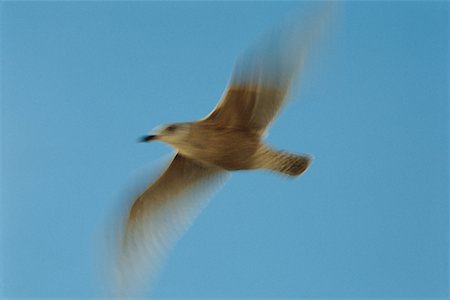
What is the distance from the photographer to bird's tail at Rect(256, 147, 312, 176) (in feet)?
10.5

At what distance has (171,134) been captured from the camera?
312 cm

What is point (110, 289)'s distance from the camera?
11.2 ft

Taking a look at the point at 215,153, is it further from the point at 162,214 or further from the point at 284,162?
the point at 162,214

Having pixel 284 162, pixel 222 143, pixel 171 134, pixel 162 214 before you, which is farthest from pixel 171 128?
pixel 162 214

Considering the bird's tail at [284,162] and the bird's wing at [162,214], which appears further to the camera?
the bird's wing at [162,214]

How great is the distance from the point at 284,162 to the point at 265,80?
1.53ft

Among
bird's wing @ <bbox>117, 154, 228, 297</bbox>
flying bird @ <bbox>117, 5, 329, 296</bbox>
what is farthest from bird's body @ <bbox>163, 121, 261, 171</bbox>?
bird's wing @ <bbox>117, 154, 228, 297</bbox>

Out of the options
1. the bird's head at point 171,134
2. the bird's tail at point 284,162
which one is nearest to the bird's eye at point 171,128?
the bird's head at point 171,134

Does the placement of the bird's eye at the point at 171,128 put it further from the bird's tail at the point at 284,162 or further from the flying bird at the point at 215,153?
the bird's tail at the point at 284,162

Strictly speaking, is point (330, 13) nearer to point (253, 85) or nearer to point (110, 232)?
point (253, 85)

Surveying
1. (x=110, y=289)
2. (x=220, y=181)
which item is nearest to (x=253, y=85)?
(x=220, y=181)

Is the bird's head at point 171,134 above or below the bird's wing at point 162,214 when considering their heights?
above

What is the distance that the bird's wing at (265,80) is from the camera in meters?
2.75

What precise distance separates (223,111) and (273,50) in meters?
0.36
